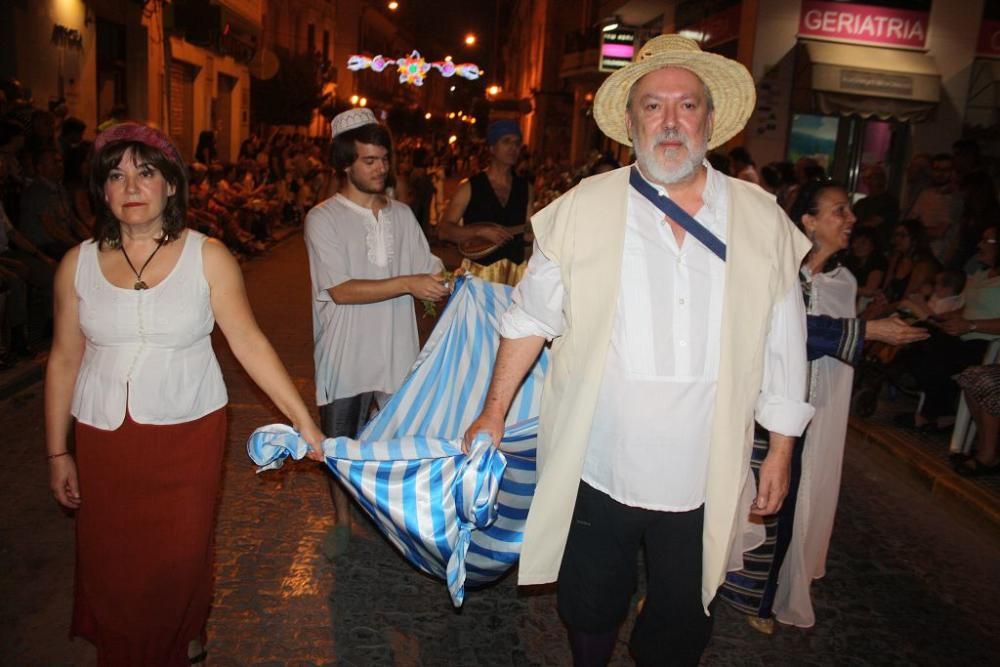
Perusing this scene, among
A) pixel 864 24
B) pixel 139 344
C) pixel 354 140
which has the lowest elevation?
pixel 139 344

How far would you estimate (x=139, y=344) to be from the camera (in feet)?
9.19

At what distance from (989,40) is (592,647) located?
1674 cm

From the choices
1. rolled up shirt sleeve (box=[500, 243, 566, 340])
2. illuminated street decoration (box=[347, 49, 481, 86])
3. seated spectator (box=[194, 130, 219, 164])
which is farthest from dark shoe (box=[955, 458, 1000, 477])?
illuminated street decoration (box=[347, 49, 481, 86])

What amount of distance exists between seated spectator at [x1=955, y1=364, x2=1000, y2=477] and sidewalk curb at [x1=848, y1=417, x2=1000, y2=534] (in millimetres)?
143

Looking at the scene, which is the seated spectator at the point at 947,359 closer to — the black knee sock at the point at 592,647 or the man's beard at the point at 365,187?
the man's beard at the point at 365,187

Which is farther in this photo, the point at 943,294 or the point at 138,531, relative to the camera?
the point at 943,294

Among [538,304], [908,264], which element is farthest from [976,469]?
[538,304]

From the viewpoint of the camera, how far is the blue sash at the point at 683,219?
2.64m

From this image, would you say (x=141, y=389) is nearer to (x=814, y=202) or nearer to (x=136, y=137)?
(x=136, y=137)

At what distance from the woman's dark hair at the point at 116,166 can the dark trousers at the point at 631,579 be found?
63.0 inches

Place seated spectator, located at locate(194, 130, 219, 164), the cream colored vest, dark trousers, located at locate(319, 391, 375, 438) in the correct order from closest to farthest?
the cream colored vest
dark trousers, located at locate(319, 391, 375, 438)
seated spectator, located at locate(194, 130, 219, 164)

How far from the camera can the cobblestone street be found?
3.72m

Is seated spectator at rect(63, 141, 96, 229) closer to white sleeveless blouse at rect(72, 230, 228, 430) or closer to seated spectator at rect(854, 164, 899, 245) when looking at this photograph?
white sleeveless blouse at rect(72, 230, 228, 430)

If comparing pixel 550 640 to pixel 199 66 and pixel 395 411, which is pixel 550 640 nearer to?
pixel 395 411
